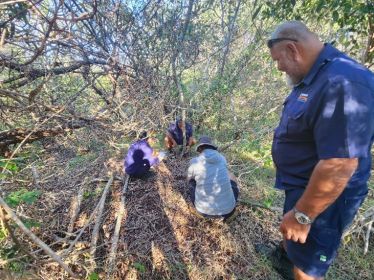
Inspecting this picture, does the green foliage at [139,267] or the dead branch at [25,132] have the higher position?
the dead branch at [25,132]

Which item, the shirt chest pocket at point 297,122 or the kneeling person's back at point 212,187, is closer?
the shirt chest pocket at point 297,122

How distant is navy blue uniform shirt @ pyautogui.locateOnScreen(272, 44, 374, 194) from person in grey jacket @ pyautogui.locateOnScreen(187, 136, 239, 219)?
70.0 inches

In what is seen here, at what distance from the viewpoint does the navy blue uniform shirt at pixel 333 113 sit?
4.92 ft

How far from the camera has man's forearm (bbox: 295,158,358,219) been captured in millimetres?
1542

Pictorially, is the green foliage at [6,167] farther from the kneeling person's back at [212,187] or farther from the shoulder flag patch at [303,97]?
the shoulder flag patch at [303,97]

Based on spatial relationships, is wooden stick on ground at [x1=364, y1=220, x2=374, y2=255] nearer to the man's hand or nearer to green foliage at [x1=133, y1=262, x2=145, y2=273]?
the man's hand

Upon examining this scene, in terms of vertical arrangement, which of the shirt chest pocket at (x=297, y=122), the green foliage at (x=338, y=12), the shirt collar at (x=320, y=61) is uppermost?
the green foliage at (x=338, y=12)

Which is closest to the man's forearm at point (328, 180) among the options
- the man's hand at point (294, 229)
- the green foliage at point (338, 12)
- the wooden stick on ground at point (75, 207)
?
the man's hand at point (294, 229)

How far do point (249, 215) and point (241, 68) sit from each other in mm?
4018

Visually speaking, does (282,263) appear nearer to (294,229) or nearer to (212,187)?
(212,187)

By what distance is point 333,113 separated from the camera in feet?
4.98

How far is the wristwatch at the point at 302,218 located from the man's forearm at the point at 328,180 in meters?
0.08

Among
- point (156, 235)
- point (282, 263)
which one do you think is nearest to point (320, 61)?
point (282, 263)

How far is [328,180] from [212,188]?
2.10 meters
